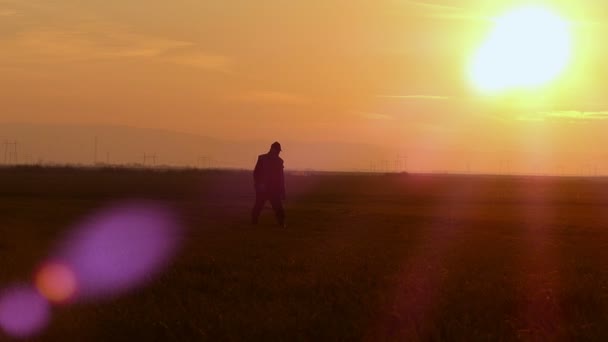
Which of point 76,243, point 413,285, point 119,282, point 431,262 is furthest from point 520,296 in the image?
point 76,243

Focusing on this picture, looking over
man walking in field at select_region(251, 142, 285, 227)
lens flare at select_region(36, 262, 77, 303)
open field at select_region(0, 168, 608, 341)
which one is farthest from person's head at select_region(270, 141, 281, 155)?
lens flare at select_region(36, 262, 77, 303)

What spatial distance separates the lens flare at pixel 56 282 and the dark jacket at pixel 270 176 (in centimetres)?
1072

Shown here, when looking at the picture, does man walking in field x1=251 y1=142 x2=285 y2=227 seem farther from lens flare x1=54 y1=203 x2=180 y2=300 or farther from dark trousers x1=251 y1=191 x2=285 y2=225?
lens flare x1=54 y1=203 x2=180 y2=300

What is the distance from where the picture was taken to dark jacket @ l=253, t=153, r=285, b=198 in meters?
23.3

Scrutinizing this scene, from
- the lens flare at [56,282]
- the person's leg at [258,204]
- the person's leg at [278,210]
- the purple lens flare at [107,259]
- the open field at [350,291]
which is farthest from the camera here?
the person's leg at [258,204]

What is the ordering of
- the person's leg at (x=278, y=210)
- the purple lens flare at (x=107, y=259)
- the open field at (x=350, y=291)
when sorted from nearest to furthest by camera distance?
the open field at (x=350, y=291), the purple lens flare at (x=107, y=259), the person's leg at (x=278, y=210)

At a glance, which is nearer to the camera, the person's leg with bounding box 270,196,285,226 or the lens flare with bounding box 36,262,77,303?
the lens flare with bounding box 36,262,77,303

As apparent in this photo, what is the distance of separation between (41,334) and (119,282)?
279 cm

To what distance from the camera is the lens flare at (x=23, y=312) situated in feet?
28.6

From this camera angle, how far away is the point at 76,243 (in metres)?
16.6

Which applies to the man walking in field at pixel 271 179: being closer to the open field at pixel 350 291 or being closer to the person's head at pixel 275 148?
the person's head at pixel 275 148

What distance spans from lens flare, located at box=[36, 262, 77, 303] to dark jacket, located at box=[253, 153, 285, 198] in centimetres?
1072

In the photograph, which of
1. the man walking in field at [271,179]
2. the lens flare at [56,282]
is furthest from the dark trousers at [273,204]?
the lens flare at [56,282]

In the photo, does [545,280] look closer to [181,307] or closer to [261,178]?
[181,307]
